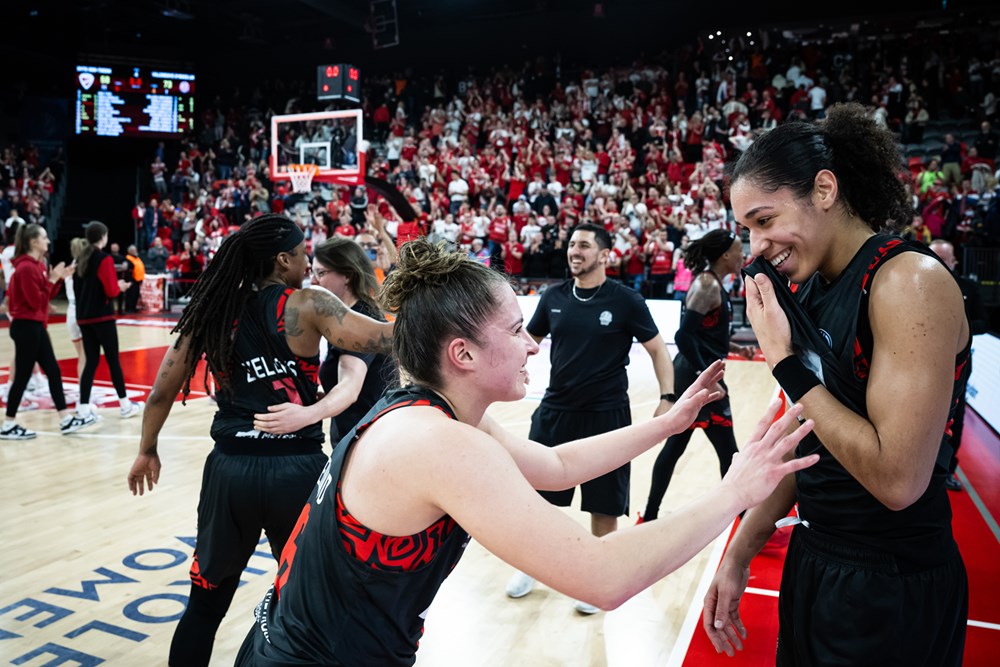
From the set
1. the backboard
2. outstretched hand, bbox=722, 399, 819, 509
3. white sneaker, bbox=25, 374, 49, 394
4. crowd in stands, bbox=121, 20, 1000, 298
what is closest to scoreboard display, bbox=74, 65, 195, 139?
crowd in stands, bbox=121, 20, 1000, 298

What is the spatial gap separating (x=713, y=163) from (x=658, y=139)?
2079 millimetres

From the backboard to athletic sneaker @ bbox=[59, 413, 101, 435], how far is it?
9.33 metres

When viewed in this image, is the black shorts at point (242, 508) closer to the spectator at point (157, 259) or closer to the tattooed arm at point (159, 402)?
the tattooed arm at point (159, 402)

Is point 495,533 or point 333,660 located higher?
point 495,533

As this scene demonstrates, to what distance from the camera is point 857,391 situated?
1657mm

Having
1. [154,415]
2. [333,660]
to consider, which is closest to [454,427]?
[333,660]

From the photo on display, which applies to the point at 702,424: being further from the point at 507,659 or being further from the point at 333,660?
the point at 333,660

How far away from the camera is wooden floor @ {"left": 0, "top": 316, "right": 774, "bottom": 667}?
3.35 m

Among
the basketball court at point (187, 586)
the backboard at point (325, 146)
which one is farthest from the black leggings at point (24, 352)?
the backboard at point (325, 146)

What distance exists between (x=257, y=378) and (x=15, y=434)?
520 cm

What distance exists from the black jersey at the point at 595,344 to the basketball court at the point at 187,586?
1.01 m

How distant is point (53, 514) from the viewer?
16.3ft

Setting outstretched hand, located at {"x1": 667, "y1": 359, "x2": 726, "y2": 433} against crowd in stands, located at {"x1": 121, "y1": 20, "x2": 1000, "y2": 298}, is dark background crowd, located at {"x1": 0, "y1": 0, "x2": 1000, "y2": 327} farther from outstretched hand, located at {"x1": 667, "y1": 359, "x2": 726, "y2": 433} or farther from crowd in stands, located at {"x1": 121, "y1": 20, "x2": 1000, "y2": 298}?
outstretched hand, located at {"x1": 667, "y1": 359, "x2": 726, "y2": 433}

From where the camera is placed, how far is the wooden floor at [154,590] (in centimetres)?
335
